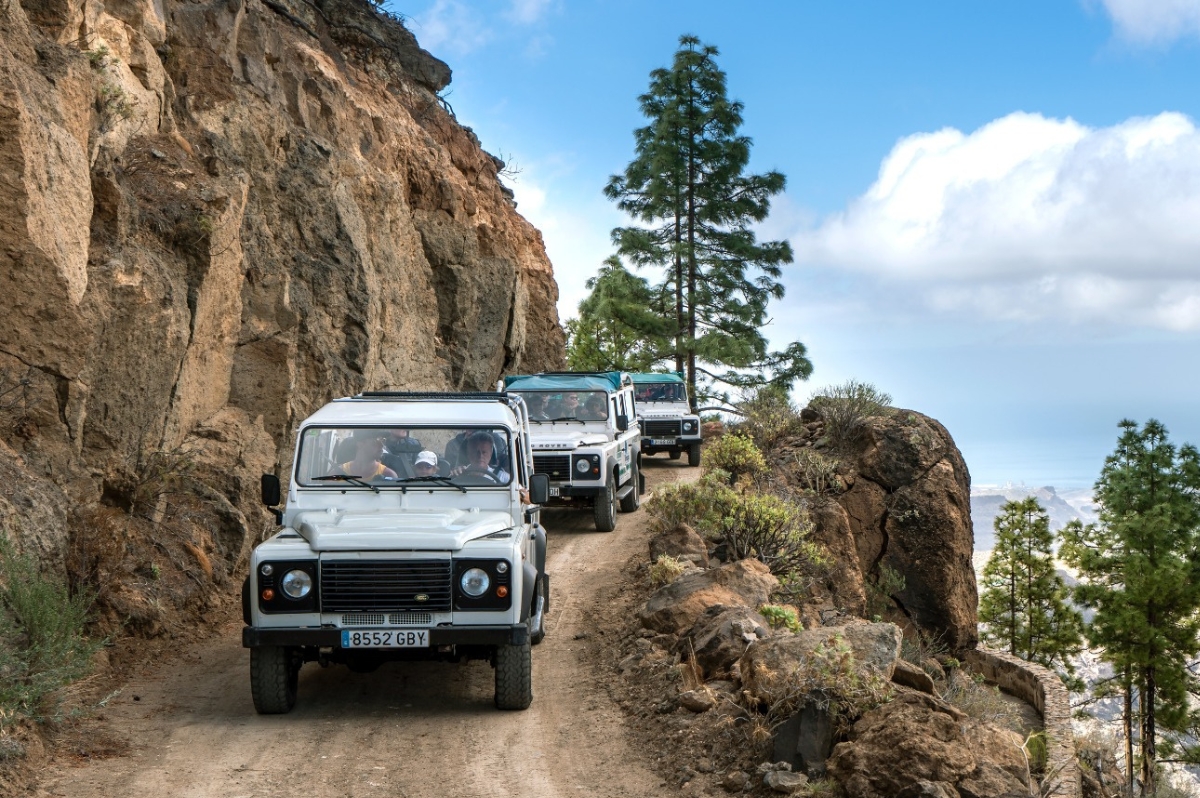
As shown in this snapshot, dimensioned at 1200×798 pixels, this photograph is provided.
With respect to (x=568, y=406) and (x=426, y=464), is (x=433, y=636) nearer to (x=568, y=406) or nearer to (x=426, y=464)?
(x=426, y=464)

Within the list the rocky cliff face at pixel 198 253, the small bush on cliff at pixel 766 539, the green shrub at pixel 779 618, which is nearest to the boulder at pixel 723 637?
the green shrub at pixel 779 618

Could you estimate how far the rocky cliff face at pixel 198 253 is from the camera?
9.28m

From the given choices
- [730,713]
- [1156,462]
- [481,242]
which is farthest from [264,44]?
[1156,462]

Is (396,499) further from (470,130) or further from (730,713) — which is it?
(470,130)

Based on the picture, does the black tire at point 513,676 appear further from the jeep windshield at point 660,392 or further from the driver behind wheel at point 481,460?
the jeep windshield at point 660,392

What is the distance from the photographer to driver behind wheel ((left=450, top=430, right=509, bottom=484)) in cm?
838

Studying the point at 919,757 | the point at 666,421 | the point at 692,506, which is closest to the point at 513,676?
A: the point at 919,757

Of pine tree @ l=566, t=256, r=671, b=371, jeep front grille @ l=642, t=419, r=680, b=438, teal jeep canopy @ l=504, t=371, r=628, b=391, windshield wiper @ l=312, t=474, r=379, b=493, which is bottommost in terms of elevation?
windshield wiper @ l=312, t=474, r=379, b=493

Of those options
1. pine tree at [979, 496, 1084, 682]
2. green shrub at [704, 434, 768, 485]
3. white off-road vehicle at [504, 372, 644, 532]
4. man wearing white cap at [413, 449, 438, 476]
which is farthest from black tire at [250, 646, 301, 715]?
pine tree at [979, 496, 1084, 682]

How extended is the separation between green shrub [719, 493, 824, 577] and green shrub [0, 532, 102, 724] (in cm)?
742

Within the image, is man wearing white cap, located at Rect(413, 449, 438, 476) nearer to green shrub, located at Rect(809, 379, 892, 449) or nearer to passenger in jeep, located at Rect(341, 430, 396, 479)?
passenger in jeep, located at Rect(341, 430, 396, 479)

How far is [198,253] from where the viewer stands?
1213cm

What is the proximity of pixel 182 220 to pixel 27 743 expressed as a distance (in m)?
7.20

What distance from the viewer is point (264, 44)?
56.7 feet
